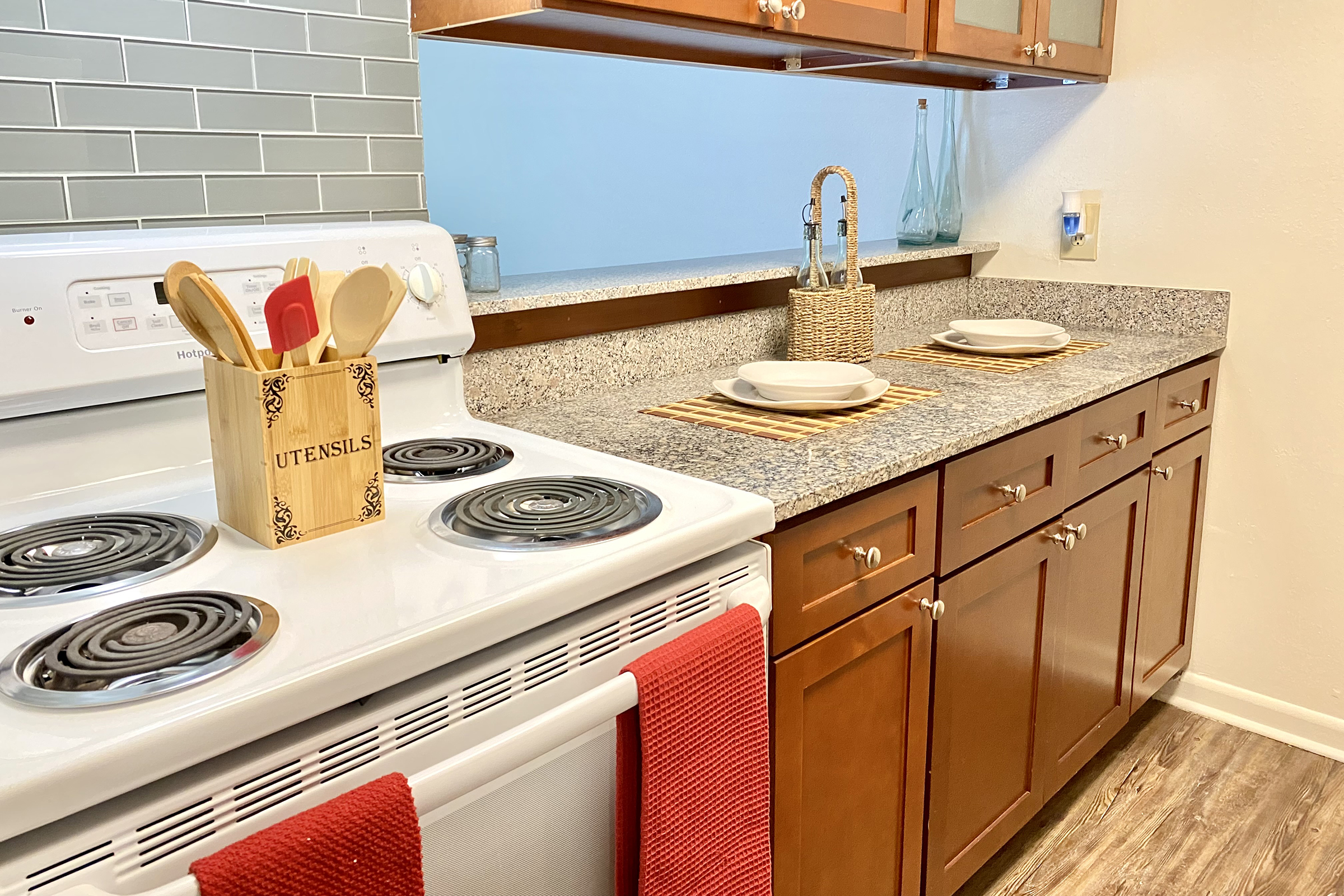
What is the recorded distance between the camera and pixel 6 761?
1.91 ft

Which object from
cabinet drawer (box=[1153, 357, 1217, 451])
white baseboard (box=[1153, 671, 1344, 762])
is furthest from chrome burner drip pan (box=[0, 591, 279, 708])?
white baseboard (box=[1153, 671, 1344, 762])

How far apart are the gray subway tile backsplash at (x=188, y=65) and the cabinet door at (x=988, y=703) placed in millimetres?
1265

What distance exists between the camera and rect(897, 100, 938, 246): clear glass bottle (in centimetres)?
238

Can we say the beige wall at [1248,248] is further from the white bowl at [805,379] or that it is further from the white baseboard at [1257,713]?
the white bowl at [805,379]

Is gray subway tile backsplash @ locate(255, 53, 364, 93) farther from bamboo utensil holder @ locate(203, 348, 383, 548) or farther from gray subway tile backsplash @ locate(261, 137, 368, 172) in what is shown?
bamboo utensil holder @ locate(203, 348, 383, 548)

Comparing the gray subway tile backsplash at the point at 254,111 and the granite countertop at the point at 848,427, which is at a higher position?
the gray subway tile backsplash at the point at 254,111

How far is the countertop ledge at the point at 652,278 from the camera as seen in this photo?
4.95ft

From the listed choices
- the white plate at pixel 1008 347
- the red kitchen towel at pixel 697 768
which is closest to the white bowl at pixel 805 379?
the white plate at pixel 1008 347

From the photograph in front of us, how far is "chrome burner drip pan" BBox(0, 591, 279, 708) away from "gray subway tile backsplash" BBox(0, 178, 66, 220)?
2.69 ft

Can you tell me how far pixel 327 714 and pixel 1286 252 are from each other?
6.78ft

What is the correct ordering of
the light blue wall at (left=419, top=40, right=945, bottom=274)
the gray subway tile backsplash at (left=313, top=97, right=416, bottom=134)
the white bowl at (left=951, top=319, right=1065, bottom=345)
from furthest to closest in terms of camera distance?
the light blue wall at (left=419, top=40, right=945, bottom=274)
the white bowl at (left=951, top=319, right=1065, bottom=345)
the gray subway tile backsplash at (left=313, top=97, right=416, bottom=134)

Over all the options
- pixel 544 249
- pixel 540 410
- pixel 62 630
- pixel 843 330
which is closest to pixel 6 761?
pixel 62 630

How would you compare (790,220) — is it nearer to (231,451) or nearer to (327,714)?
(231,451)

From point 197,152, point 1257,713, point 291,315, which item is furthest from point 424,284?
point 1257,713
